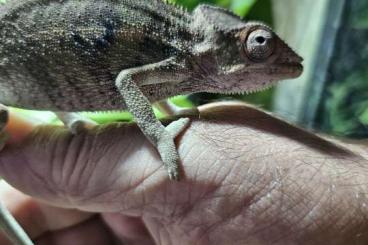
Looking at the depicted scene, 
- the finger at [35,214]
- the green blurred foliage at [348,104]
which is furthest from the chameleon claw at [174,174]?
the green blurred foliage at [348,104]

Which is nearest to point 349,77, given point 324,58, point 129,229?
point 324,58

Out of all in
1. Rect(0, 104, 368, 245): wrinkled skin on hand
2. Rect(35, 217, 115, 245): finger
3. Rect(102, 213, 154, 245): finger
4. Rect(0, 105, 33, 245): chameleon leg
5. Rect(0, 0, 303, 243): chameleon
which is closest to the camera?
Rect(0, 104, 368, 245): wrinkled skin on hand

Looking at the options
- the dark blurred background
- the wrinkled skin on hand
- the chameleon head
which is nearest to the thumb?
the wrinkled skin on hand

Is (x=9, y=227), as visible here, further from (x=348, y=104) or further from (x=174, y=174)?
(x=348, y=104)

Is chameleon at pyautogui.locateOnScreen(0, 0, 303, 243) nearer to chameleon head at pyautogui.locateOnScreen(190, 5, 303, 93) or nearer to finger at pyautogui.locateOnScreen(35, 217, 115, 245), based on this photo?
chameleon head at pyautogui.locateOnScreen(190, 5, 303, 93)

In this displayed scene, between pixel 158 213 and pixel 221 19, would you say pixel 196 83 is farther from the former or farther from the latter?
pixel 158 213

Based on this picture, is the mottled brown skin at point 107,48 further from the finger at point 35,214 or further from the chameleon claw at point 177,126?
the finger at point 35,214

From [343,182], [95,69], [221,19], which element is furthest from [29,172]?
[343,182]
